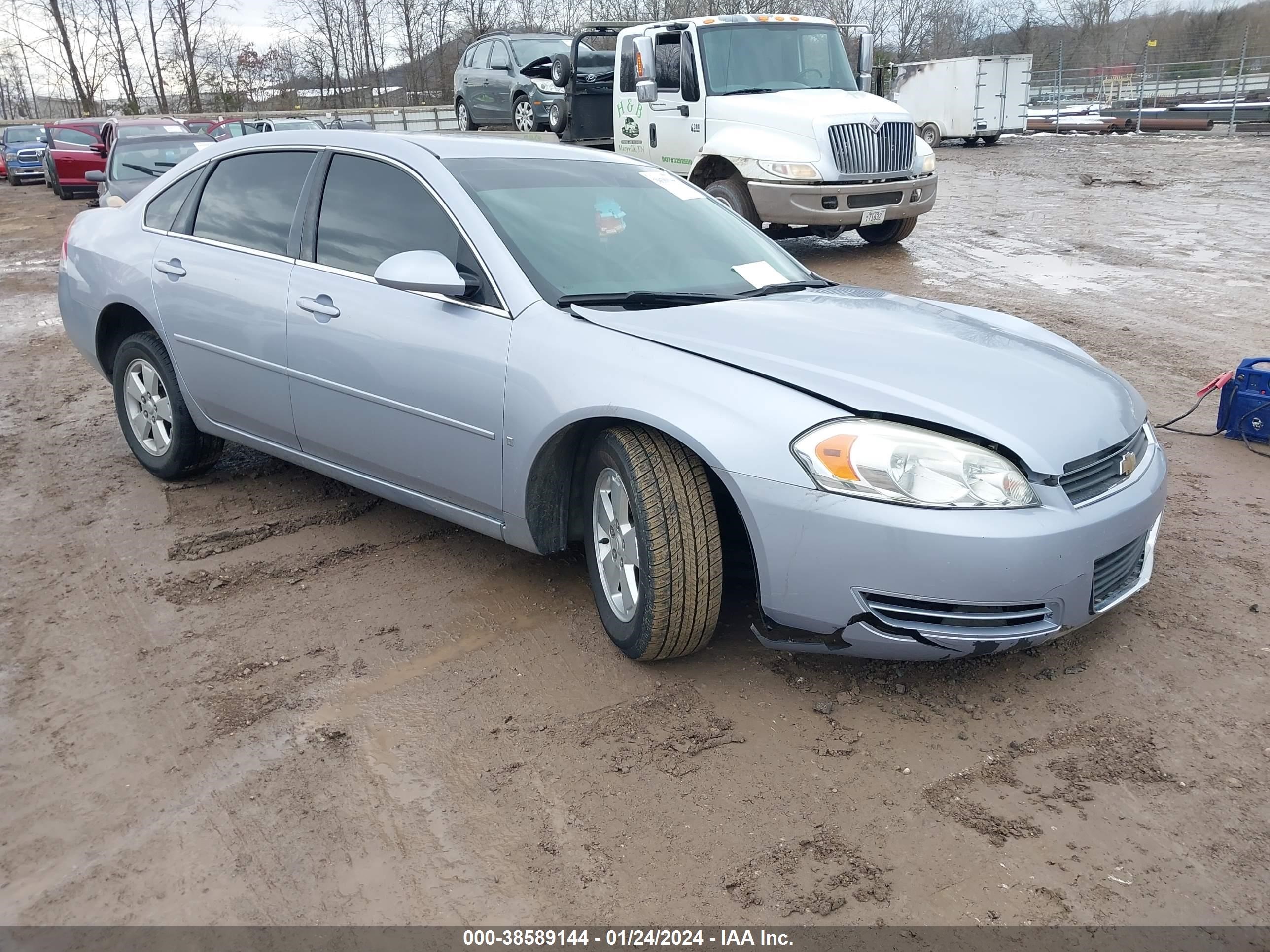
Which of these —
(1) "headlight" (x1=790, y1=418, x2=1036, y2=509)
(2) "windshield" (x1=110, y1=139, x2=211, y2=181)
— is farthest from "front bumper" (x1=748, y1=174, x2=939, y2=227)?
(1) "headlight" (x1=790, y1=418, x2=1036, y2=509)

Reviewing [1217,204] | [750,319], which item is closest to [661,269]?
[750,319]

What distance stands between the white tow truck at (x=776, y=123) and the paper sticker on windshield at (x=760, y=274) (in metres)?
6.92

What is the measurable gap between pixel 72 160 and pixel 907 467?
85.7 feet

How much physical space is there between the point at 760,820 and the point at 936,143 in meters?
28.6

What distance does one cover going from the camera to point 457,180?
12.9 ft

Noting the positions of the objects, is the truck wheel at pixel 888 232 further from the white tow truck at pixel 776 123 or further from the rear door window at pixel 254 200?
the rear door window at pixel 254 200

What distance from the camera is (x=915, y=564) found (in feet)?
9.31

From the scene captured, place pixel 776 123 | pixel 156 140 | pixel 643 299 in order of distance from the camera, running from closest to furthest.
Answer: pixel 643 299
pixel 776 123
pixel 156 140

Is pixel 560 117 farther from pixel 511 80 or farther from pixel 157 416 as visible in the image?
pixel 157 416

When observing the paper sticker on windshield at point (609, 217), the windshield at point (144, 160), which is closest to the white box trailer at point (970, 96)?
the windshield at point (144, 160)

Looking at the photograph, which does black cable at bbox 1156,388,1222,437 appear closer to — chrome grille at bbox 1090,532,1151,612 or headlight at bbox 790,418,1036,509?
chrome grille at bbox 1090,532,1151,612

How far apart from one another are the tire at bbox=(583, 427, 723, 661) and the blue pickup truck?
31336 mm

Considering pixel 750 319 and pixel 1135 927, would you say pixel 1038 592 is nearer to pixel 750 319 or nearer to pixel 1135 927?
pixel 1135 927

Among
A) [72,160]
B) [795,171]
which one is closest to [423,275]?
[795,171]
